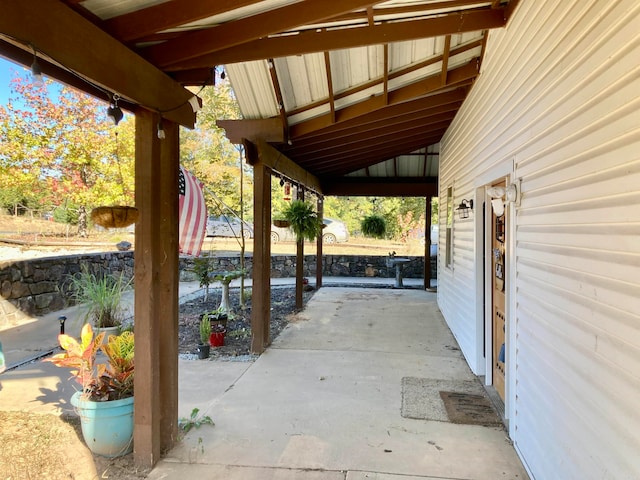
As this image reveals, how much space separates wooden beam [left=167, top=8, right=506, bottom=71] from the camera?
9.07 ft

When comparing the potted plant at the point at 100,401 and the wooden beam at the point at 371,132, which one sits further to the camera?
the wooden beam at the point at 371,132

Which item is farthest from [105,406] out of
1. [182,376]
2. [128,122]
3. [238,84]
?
[128,122]

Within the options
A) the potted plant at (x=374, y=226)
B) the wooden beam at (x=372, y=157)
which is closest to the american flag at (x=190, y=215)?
the wooden beam at (x=372, y=157)

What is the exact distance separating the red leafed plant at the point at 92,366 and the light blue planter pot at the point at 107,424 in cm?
7

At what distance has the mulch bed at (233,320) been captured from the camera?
5.11m

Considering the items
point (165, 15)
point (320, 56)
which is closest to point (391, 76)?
point (320, 56)

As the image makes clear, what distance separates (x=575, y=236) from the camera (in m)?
1.89

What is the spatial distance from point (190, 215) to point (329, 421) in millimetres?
3067

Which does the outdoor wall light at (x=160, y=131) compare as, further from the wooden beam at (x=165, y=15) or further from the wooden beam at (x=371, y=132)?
the wooden beam at (x=371, y=132)

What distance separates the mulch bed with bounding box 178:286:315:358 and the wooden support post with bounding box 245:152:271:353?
282 mm

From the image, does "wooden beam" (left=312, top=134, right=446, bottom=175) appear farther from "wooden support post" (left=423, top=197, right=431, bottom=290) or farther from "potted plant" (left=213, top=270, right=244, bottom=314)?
"potted plant" (left=213, top=270, right=244, bottom=314)

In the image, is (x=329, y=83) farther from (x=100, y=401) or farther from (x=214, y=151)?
(x=214, y=151)

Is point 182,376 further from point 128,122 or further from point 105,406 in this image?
point 128,122

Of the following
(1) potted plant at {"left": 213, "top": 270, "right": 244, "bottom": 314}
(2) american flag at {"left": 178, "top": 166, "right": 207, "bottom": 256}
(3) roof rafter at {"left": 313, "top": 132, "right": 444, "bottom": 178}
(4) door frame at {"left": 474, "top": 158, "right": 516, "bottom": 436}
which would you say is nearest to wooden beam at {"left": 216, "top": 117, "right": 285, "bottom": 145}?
(2) american flag at {"left": 178, "top": 166, "right": 207, "bottom": 256}
